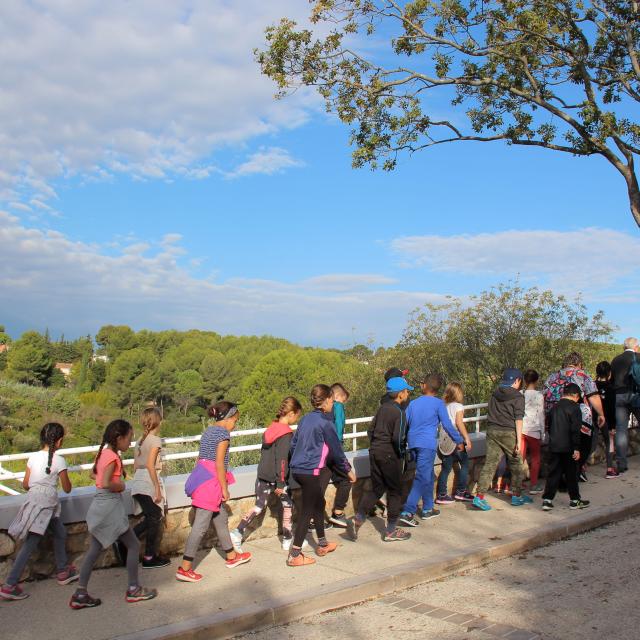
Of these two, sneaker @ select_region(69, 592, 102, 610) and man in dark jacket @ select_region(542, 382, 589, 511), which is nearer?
sneaker @ select_region(69, 592, 102, 610)

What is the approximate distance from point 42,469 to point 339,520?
3325mm

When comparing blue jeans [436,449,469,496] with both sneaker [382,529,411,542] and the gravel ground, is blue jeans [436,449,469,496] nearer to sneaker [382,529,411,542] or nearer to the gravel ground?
sneaker [382,529,411,542]

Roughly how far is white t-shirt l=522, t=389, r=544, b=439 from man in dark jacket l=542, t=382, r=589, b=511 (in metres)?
0.30

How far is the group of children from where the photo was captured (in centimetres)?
536

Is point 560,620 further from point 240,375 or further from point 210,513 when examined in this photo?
point 240,375

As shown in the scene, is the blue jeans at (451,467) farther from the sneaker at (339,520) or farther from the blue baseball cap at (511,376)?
the sneaker at (339,520)

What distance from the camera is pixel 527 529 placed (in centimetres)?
742

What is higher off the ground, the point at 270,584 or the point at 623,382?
the point at 623,382

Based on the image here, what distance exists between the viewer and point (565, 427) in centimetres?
834

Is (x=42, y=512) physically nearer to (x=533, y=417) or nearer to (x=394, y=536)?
(x=394, y=536)

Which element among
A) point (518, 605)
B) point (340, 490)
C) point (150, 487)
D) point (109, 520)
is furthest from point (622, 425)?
point (109, 520)

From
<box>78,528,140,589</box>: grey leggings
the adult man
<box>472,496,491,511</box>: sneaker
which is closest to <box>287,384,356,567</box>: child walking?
<box>78,528,140,589</box>: grey leggings

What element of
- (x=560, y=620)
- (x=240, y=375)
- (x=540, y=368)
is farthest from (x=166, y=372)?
(x=560, y=620)

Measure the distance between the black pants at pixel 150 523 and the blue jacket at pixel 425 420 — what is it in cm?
282
